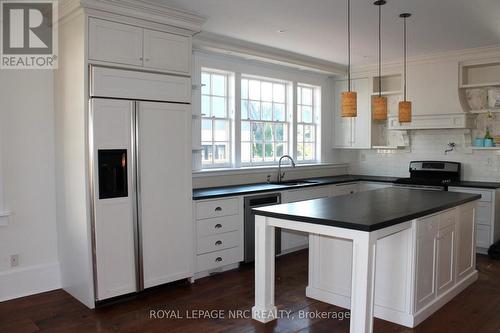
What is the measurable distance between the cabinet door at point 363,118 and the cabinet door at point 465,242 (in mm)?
2575

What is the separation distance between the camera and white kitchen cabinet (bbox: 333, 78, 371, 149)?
6566mm

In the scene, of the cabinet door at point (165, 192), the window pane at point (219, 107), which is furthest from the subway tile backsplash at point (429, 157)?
the cabinet door at point (165, 192)

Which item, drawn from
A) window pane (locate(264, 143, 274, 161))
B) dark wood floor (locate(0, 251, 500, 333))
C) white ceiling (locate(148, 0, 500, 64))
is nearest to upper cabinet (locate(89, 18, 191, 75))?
white ceiling (locate(148, 0, 500, 64))

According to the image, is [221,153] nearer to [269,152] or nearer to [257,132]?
[257,132]

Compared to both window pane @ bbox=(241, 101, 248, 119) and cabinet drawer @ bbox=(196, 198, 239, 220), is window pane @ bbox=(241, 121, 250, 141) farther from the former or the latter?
cabinet drawer @ bbox=(196, 198, 239, 220)

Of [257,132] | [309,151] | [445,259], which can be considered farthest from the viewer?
[309,151]

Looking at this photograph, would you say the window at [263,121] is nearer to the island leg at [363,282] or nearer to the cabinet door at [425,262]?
the cabinet door at [425,262]

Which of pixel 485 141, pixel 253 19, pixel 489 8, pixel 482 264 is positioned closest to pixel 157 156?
pixel 253 19

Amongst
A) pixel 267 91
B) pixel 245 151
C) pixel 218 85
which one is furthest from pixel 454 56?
pixel 218 85

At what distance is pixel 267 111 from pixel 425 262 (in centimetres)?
321

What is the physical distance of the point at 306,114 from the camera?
6668 millimetres

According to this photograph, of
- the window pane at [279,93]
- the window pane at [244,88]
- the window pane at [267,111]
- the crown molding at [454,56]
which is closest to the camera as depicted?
the crown molding at [454,56]

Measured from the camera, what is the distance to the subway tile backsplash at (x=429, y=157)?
576cm

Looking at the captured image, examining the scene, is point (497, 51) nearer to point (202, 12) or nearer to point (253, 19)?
point (253, 19)
